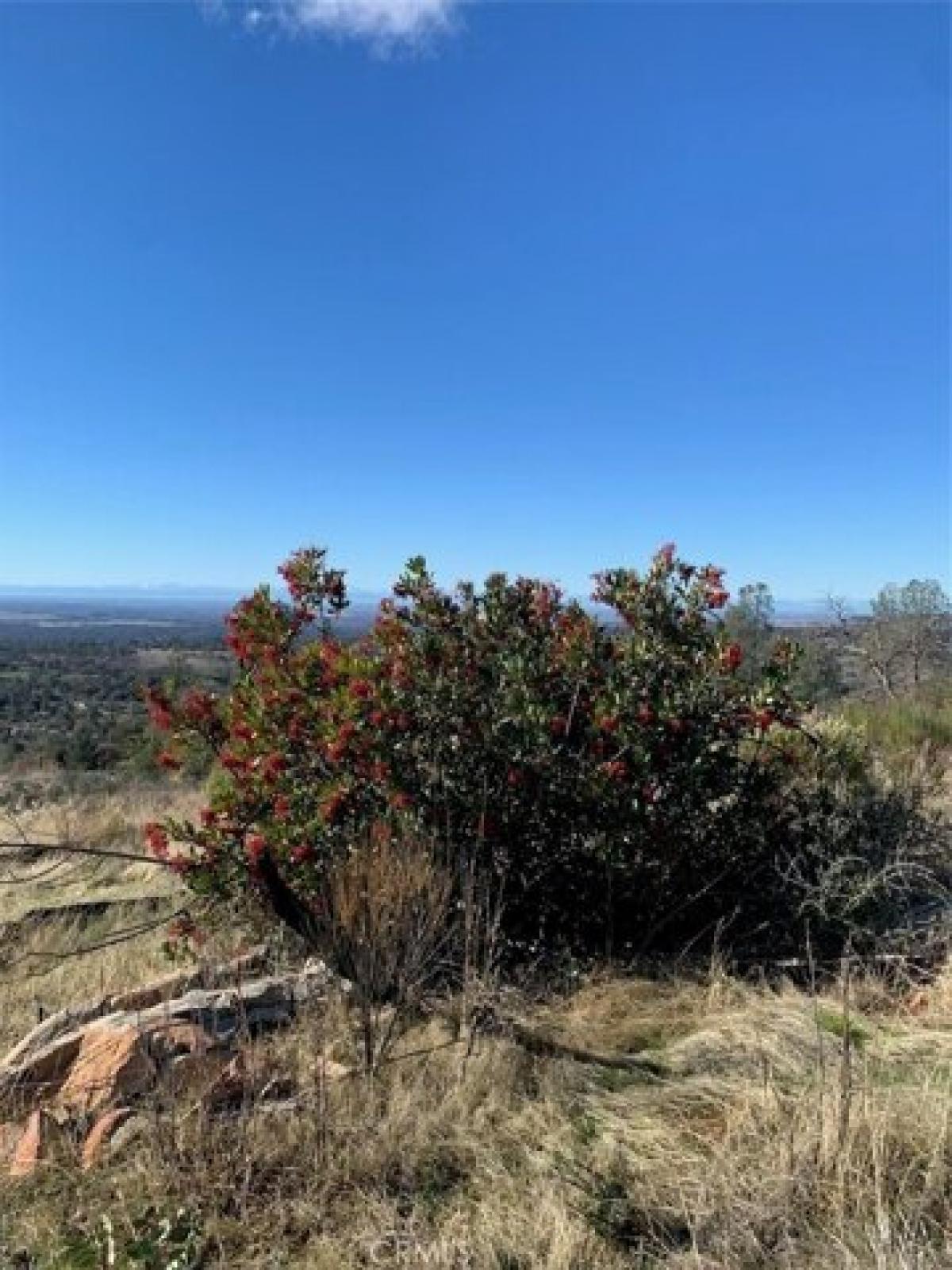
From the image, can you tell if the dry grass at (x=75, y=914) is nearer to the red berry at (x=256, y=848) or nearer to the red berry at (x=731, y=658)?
the red berry at (x=256, y=848)

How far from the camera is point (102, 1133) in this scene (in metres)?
3.50

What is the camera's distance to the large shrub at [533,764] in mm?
5047

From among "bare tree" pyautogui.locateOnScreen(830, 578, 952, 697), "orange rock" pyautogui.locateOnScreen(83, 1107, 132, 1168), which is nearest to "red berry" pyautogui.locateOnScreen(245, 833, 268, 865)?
"orange rock" pyautogui.locateOnScreen(83, 1107, 132, 1168)

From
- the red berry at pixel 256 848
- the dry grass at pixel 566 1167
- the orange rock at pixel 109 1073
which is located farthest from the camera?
the red berry at pixel 256 848

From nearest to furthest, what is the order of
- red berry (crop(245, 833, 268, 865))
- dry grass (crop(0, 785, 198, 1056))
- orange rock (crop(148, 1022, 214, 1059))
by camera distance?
orange rock (crop(148, 1022, 214, 1059))
red berry (crop(245, 833, 268, 865))
dry grass (crop(0, 785, 198, 1056))

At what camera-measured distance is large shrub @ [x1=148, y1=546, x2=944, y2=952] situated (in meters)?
5.05

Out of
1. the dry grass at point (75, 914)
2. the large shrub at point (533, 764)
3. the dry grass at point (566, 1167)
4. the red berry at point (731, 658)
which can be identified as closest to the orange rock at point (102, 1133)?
the dry grass at point (566, 1167)

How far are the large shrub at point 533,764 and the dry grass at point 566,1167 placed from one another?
1.09 meters

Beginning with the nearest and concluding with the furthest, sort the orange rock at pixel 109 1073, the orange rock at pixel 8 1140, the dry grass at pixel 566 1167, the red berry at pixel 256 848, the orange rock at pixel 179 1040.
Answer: the dry grass at pixel 566 1167, the orange rock at pixel 8 1140, the orange rock at pixel 109 1073, the orange rock at pixel 179 1040, the red berry at pixel 256 848

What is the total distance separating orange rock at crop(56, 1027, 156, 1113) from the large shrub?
3.30 feet

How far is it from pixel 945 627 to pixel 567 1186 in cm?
1958

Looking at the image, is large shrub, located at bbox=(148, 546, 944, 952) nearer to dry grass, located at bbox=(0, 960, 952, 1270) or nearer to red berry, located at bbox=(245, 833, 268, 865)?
red berry, located at bbox=(245, 833, 268, 865)

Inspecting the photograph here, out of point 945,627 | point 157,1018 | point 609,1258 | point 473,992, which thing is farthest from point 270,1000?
point 945,627

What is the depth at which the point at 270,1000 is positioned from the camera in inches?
177
